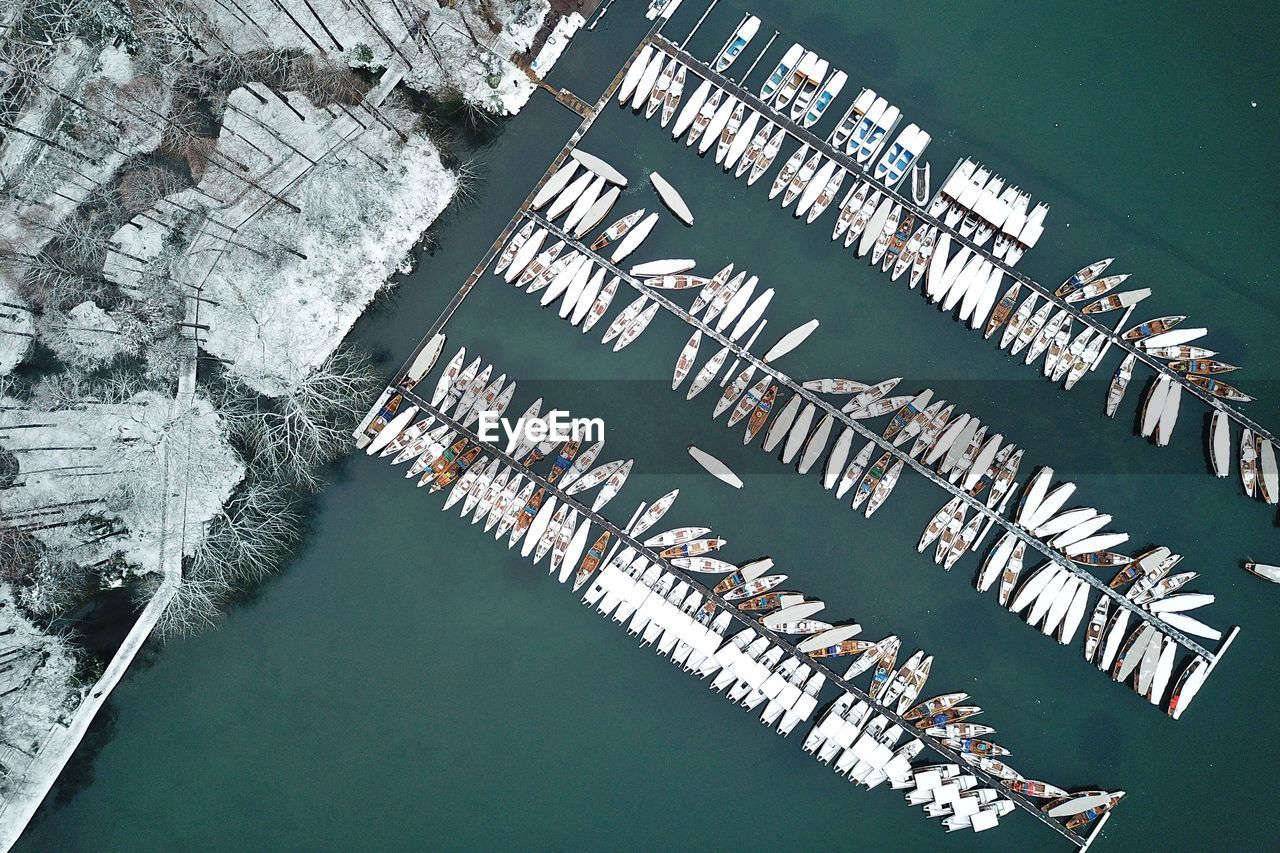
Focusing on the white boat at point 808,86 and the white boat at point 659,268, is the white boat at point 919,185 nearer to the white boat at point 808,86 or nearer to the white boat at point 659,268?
the white boat at point 808,86

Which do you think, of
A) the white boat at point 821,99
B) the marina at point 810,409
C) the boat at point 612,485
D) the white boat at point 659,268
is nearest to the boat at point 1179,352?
the marina at point 810,409

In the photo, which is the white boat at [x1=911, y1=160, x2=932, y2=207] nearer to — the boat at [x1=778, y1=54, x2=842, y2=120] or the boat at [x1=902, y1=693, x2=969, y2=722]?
the boat at [x1=778, y1=54, x2=842, y2=120]

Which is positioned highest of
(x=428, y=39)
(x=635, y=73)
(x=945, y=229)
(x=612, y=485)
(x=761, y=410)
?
(x=945, y=229)

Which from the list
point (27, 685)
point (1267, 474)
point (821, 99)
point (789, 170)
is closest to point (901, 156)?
point (821, 99)

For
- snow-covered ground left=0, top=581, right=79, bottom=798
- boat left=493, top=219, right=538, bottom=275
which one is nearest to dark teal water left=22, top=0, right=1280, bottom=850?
boat left=493, top=219, right=538, bottom=275

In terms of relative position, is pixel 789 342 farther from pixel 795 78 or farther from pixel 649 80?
pixel 649 80

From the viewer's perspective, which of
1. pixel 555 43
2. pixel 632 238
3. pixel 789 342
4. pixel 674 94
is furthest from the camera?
pixel 555 43
